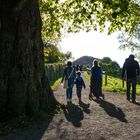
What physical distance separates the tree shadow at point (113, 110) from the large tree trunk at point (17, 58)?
8.73 feet

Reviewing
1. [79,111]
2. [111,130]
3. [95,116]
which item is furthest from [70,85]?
[111,130]

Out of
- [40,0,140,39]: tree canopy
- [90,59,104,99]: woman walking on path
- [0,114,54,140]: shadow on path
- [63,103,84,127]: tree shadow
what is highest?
[40,0,140,39]: tree canopy

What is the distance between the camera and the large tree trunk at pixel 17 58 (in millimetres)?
15797

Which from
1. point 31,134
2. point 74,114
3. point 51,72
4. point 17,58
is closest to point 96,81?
point 74,114

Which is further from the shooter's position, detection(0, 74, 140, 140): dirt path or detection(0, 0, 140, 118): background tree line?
detection(0, 0, 140, 118): background tree line

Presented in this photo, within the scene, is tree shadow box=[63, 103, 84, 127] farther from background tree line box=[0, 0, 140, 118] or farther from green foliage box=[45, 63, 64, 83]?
green foliage box=[45, 63, 64, 83]

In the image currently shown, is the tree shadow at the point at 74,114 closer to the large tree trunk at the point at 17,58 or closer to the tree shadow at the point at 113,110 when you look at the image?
the tree shadow at the point at 113,110

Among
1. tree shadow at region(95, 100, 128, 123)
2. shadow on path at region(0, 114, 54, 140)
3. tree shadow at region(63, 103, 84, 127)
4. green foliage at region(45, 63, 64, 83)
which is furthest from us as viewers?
green foliage at region(45, 63, 64, 83)

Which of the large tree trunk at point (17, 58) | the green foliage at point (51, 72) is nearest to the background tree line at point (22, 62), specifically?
the large tree trunk at point (17, 58)

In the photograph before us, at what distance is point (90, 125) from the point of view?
15.0 m

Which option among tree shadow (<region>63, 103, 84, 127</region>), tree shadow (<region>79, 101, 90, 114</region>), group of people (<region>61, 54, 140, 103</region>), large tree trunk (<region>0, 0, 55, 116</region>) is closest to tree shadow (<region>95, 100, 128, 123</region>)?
tree shadow (<region>79, 101, 90, 114</region>)

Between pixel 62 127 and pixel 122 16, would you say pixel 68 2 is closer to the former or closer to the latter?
pixel 122 16

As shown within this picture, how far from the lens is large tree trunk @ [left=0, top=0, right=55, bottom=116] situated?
15.8 m

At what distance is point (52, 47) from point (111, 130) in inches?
3041
